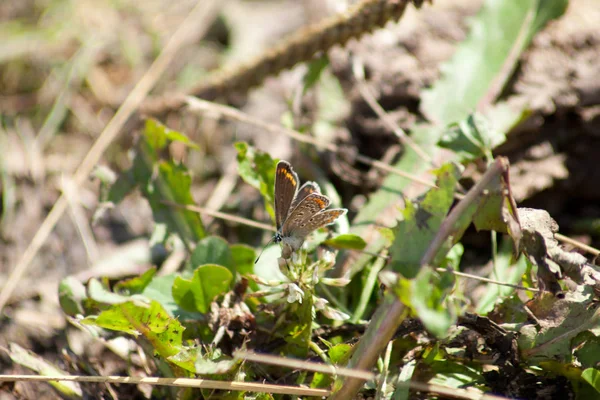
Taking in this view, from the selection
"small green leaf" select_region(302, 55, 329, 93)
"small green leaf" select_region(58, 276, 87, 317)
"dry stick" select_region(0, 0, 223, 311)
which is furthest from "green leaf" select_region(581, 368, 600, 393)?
"dry stick" select_region(0, 0, 223, 311)

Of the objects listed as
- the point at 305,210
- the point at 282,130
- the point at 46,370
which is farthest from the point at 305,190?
the point at 46,370

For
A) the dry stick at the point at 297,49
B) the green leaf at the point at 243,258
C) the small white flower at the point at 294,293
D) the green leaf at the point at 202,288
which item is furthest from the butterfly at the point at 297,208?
the dry stick at the point at 297,49

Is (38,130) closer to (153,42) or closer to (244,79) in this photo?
(153,42)

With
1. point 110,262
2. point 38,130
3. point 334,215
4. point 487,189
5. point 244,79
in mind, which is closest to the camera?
point 487,189

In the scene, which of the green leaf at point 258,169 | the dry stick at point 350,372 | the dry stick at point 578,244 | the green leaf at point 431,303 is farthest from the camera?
the green leaf at point 258,169

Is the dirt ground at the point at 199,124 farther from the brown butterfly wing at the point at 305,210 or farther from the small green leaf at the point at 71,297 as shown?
the brown butterfly wing at the point at 305,210

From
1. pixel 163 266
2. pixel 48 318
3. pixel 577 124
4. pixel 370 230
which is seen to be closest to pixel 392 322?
pixel 370 230

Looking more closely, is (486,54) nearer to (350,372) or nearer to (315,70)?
(315,70)
